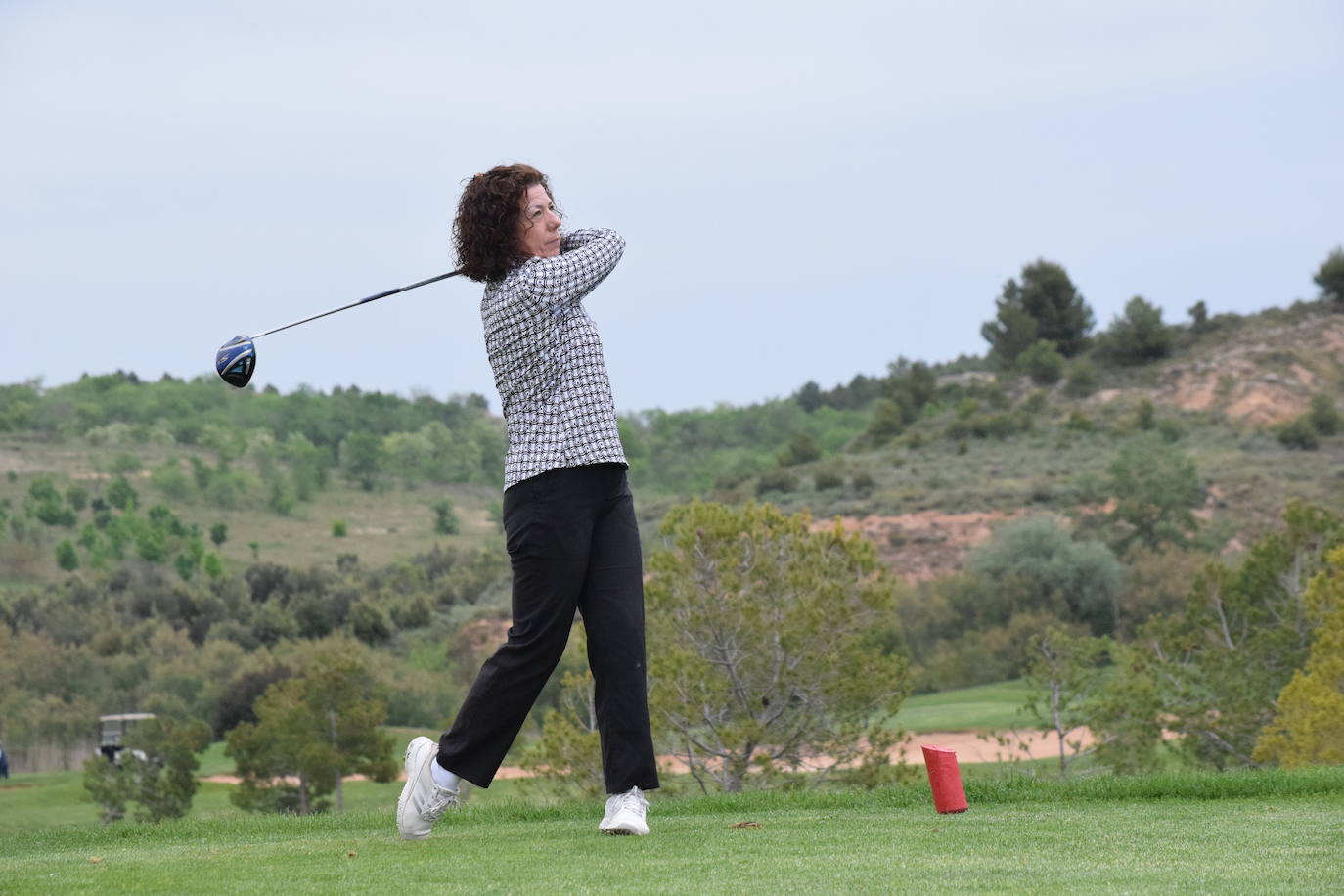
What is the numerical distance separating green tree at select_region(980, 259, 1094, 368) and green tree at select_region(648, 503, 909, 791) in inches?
2138

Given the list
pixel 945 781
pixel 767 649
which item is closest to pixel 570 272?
pixel 945 781

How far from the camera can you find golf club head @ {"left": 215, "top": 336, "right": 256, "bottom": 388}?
4941 millimetres

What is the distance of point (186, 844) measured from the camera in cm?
495

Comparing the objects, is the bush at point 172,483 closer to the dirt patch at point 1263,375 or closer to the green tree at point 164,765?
the dirt patch at point 1263,375

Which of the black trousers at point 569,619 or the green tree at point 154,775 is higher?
the black trousers at point 569,619

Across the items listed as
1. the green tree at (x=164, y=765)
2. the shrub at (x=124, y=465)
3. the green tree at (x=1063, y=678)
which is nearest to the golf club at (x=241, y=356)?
the green tree at (x=1063, y=678)

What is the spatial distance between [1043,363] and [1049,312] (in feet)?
14.0

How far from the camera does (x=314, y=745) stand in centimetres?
1891

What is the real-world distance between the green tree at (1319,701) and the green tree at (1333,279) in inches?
2253

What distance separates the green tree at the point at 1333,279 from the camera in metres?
65.3

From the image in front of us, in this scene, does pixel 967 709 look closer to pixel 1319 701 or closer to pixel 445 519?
pixel 1319 701

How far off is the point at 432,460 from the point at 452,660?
51746mm

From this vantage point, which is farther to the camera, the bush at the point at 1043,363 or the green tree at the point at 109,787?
the bush at the point at 1043,363

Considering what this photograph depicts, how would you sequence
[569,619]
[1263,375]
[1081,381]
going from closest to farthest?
[569,619], [1263,375], [1081,381]
